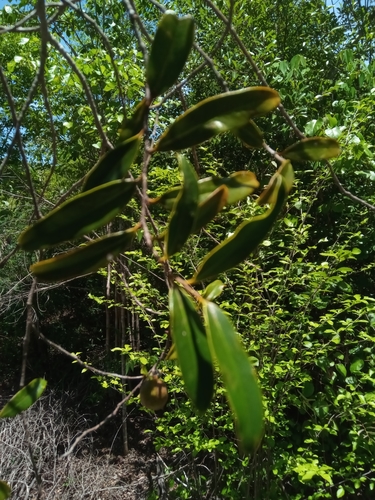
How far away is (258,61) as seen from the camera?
228 cm

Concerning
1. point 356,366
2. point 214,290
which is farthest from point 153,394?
point 356,366

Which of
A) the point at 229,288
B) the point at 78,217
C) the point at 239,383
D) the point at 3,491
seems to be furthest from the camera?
the point at 229,288

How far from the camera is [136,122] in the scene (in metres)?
0.44

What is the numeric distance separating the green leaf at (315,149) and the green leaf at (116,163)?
0.21 m

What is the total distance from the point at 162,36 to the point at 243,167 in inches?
81.5

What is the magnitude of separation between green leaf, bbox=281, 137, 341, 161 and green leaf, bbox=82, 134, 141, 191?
21 centimetres

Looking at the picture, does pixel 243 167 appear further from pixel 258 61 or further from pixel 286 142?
pixel 258 61

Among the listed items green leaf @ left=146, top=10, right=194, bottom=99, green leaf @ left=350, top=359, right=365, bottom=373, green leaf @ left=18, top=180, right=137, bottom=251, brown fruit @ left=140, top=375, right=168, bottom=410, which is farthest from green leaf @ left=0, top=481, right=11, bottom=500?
green leaf @ left=350, top=359, right=365, bottom=373

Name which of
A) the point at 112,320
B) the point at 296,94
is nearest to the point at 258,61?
the point at 296,94

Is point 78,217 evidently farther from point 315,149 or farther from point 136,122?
point 315,149

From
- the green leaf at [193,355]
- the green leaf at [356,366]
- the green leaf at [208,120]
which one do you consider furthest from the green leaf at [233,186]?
the green leaf at [356,366]

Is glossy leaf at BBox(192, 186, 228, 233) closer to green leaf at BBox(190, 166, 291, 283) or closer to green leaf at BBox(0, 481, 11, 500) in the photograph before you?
green leaf at BBox(190, 166, 291, 283)

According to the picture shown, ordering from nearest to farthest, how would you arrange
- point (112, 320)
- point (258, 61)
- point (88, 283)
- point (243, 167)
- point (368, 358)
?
point (368, 358), point (258, 61), point (243, 167), point (88, 283), point (112, 320)

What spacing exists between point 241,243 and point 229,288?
4.99 feet
